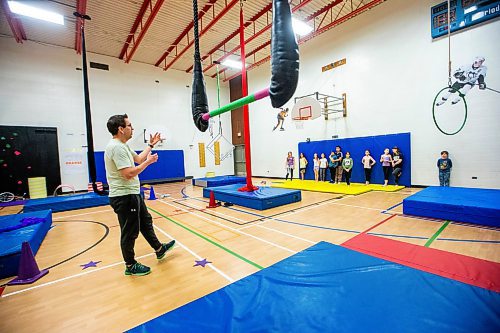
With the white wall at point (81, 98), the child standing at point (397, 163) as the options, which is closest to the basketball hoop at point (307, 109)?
the child standing at point (397, 163)

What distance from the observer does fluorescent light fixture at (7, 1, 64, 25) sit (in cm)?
664

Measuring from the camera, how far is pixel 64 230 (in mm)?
4285

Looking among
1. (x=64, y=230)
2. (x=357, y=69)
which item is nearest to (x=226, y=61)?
(x=357, y=69)

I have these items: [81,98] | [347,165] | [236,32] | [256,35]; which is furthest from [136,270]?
[81,98]

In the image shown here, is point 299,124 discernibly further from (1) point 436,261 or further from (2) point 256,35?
(1) point 436,261

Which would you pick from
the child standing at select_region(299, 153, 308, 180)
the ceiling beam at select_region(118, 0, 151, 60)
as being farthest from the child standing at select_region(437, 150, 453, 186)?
the ceiling beam at select_region(118, 0, 151, 60)

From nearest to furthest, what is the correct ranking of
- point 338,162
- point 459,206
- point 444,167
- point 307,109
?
point 459,206
point 444,167
point 338,162
point 307,109

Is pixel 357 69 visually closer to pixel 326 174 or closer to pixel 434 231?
pixel 326 174

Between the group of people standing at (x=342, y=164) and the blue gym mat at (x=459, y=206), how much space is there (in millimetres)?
2813

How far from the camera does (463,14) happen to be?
608 cm

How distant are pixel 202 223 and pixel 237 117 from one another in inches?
425

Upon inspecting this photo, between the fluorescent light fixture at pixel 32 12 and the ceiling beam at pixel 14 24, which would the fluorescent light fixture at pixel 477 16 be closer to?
the fluorescent light fixture at pixel 32 12

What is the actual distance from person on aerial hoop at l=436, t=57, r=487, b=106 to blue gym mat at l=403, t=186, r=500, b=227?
2.81 metres

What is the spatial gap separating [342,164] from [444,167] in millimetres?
2844
